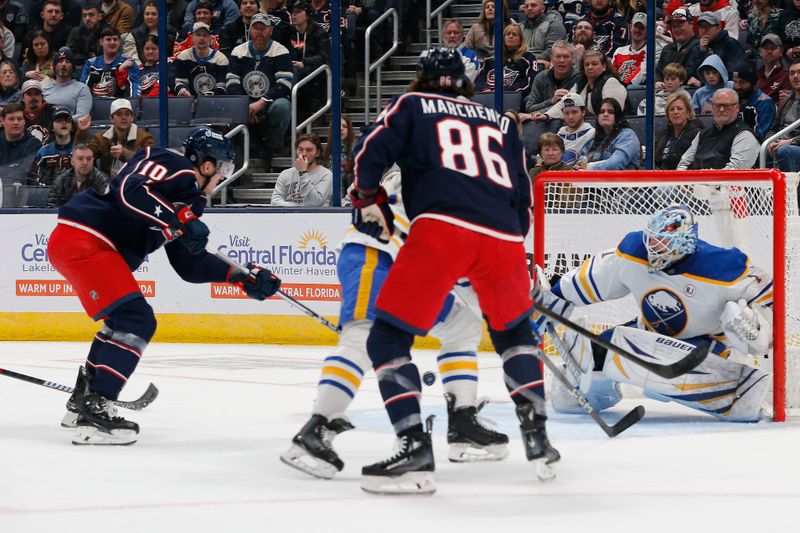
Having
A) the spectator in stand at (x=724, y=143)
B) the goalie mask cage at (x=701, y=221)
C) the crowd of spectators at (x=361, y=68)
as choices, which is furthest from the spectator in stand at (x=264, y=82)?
the goalie mask cage at (x=701, y=221)

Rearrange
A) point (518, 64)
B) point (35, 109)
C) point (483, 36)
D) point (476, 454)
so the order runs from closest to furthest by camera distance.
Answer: point (476, 454) → point (518, 64) → point (483, 36) → point (35, 109)

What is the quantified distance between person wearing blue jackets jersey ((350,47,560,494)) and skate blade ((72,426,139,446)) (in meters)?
1.12

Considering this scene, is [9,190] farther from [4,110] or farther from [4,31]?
[4,31]

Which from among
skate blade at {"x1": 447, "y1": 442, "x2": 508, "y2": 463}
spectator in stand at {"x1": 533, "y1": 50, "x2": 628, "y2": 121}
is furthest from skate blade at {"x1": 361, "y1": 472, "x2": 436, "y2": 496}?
spectator in stand at {"x1": 533, "y1": 50, "x2": 628, "y2": 121}

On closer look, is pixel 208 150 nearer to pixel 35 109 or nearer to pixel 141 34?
pixel 35 109

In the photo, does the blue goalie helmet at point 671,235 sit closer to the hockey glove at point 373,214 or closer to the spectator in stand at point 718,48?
the hockey glove at point 373,214

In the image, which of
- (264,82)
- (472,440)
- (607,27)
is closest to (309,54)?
(264,82)

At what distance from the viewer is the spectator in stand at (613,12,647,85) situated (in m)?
7.86

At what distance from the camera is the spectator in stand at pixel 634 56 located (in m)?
7.86

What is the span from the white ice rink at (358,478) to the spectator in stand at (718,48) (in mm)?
3044

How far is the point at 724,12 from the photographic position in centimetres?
802

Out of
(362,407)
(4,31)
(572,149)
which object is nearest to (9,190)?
(4,31)

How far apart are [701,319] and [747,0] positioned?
4.18 m

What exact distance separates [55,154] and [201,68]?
1292mm
